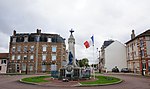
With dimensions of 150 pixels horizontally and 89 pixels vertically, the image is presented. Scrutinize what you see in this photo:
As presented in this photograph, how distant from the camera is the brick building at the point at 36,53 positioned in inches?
1879

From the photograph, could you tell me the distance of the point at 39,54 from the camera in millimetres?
48188

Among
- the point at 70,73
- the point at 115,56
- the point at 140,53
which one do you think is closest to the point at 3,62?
the point at 115,56

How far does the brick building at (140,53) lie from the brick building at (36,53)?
1970cm

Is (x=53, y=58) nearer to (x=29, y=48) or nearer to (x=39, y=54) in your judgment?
(x=39, y=54)

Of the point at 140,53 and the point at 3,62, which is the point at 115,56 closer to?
the point at 140,53

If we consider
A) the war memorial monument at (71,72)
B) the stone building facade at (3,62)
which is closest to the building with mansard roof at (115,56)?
the stone building facade at (3,62)

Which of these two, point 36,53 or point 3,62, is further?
point 3,62

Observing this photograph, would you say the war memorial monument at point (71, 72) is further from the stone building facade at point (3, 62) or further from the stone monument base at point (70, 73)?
the stone building facade at point (3, 62)

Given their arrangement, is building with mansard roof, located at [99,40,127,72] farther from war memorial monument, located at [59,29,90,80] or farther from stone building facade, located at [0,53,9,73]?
war memorial monument, located at [59,29,90,80]

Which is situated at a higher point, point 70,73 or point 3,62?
point 3,62

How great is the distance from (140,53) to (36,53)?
90.8 feet

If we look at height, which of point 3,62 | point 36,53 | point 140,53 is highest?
point 36,53

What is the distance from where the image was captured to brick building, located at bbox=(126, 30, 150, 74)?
126 ft

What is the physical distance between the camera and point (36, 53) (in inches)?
1900
